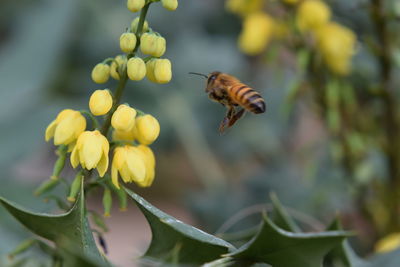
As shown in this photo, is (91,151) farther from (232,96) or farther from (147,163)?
(232,96)

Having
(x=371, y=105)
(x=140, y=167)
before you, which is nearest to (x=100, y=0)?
(x=371, y=105)

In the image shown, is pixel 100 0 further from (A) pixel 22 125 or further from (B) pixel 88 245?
(B) pixel 88 245

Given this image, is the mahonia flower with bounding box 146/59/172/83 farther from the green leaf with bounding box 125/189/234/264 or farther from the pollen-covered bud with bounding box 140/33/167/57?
the green leaf with bounding box 125/189/234/264

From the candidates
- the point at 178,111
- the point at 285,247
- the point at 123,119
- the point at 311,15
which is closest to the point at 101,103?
the point at 123,119

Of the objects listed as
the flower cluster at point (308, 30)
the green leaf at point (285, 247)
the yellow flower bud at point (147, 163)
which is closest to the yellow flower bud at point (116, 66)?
the yellow flower bud at point (147, 163)

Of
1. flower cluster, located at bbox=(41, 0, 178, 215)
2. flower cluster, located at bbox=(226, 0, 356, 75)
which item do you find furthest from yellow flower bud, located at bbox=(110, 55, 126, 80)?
flower cluster, located at bbox=(226, 0, 356, 75)

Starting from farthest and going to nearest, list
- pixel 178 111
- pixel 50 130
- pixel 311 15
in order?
pixel 178 111
pixel 311 15
pixel 50 130

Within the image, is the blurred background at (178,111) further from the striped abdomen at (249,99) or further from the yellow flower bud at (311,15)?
the striped abdomen at (249,99)

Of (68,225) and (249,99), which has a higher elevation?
(249,99)
